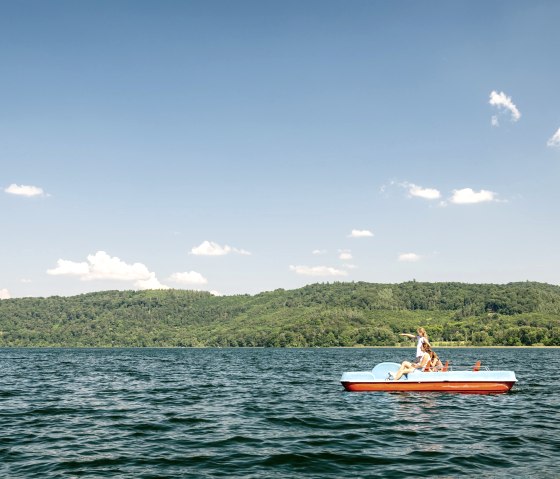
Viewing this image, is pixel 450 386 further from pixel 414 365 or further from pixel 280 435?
pixel 280 435

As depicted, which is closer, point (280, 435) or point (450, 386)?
point (280, 435)

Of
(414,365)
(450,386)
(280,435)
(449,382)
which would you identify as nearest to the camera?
(280,435)

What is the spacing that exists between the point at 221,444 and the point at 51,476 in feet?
17.4

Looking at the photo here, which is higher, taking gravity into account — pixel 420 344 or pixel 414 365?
pixel 420 344

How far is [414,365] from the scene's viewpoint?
29.6 metres

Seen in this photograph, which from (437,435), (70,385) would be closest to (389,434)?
(437,435)

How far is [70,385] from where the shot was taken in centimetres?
3788

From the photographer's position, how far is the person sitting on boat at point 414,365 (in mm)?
29000

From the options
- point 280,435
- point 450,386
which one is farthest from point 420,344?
point 280,435

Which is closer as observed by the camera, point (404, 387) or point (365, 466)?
point (365, 466)

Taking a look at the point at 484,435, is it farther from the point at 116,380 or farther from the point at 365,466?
the point at 116,380

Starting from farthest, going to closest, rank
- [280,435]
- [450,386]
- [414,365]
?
[414,365] → [450,386] → [280,435]

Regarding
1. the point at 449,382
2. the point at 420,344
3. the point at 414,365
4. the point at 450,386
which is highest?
the point at 420,344

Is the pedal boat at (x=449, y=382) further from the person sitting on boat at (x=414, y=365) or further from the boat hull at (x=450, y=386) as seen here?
the person sitting on boat at (x=414, y=365)
